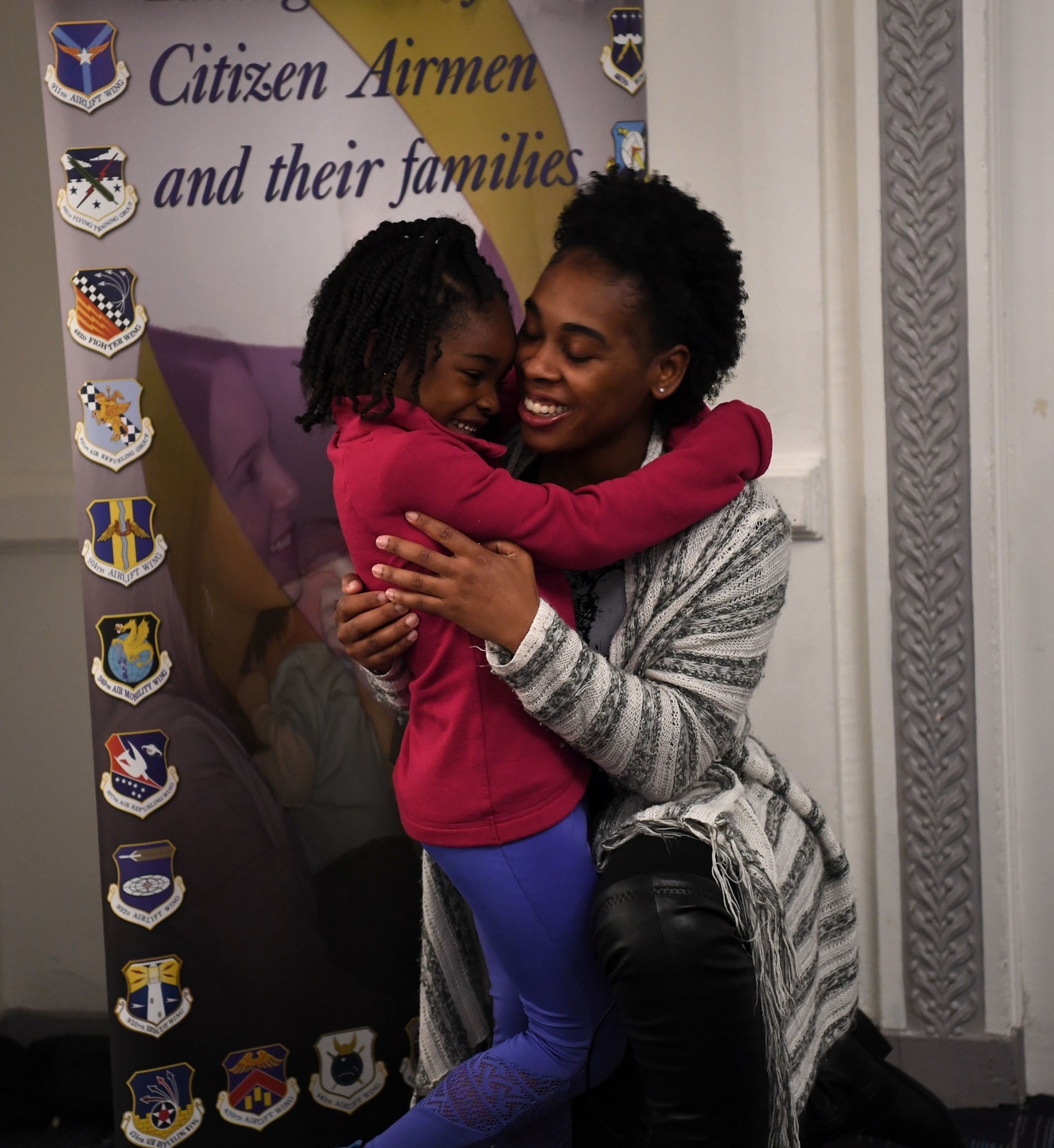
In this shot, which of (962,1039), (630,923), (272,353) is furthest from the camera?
(962,1039)

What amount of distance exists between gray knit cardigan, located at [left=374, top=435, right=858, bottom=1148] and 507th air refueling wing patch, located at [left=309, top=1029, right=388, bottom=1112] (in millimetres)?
314

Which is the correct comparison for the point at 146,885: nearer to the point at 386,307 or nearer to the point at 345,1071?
the point at 345,1071

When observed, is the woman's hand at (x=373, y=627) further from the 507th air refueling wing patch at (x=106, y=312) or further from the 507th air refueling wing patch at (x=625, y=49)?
the 507th air refueling wing patch at (x=625, y=49)

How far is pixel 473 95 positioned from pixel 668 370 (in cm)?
69

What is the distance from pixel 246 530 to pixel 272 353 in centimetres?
30

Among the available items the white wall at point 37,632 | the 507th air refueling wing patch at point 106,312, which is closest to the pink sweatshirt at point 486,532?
the 507th air refueling wing patch at point 106,312

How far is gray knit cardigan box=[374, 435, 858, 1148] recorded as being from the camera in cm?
133

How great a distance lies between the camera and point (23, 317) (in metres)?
2.38

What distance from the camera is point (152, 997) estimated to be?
190cm

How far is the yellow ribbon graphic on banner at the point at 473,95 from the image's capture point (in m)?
1.82

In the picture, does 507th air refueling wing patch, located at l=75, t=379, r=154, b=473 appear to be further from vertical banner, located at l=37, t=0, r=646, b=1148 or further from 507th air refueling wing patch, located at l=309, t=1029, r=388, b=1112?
507th air refueling wing patch, located at l=309, t=1029, r=388, b=1112

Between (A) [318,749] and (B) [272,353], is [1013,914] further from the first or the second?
(B) [272,353]

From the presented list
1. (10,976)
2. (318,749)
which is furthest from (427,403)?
(10,976)

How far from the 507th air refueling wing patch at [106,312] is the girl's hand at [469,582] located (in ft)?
2.53
